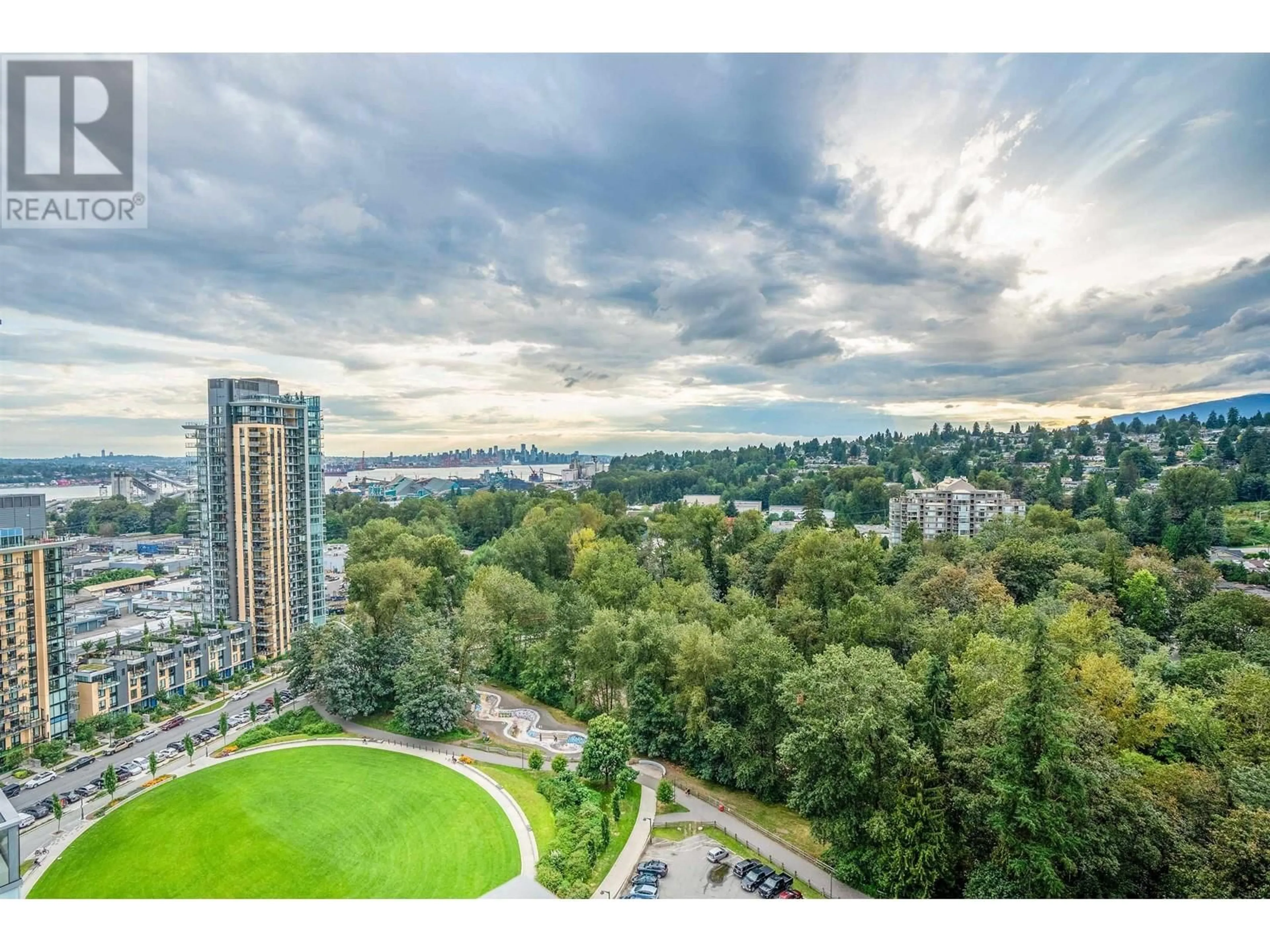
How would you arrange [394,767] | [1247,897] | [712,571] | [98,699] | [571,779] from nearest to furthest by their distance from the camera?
1. [1247,897]
2. [571,779]
3. [394,767]
4. [98,699]
5. [712,571]

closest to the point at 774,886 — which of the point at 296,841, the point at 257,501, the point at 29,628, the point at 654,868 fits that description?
the point at 654,868

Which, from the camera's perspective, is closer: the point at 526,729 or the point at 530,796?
the point at 530,796

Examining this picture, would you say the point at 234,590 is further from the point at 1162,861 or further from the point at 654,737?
the point at 1162,861

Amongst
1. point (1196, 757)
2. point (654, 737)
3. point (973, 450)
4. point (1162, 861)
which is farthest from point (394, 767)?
point (973, 450)

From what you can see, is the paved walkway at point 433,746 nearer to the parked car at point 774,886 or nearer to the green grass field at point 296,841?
the green grass field at point 296,841

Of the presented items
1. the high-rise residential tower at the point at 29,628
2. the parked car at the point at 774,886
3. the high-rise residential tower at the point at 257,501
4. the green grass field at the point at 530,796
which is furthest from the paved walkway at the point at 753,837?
→ the high-rise residential tower at the point at 257,501

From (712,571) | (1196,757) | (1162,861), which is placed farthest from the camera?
(712,571)

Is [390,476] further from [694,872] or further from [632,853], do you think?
[694,872]
